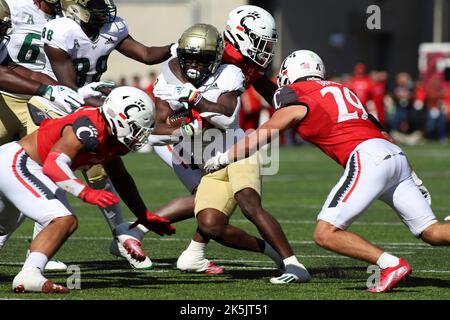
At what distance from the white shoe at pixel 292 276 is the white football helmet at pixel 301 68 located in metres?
1.23

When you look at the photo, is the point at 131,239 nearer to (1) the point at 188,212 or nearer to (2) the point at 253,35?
(1) the point at 188,212

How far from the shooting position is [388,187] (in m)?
6.97

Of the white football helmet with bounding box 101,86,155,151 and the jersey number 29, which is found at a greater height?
the white football helmet with bounding box 101,86,155,151

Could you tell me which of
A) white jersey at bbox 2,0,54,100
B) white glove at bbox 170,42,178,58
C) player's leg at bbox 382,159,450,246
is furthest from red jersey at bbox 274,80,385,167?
white jersey at bbox 2,0,54,100

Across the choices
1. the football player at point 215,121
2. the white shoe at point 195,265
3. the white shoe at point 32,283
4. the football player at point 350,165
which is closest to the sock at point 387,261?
the football player at point 350,165

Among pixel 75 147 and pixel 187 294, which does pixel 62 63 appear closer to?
pixel 75 147

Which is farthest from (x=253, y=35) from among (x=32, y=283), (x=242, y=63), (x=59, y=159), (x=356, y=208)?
(x=32, y=283)

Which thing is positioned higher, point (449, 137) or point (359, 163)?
point (359, 163)

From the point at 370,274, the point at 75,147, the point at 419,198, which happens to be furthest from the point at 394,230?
the point at 75,147

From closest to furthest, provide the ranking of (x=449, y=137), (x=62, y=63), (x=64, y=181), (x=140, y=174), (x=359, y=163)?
(x=64, y=181) < (x=359, y=163) < (x=62, y=63) < (x=140, y=174) < (x=449, y=137)

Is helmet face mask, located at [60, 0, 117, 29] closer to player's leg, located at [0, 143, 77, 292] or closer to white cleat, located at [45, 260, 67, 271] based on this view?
player's leg, located at [0, 143, 77, 292]

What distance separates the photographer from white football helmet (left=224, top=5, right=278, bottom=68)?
809 centimetres

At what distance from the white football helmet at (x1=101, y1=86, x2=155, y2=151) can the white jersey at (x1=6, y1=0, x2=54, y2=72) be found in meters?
1.83

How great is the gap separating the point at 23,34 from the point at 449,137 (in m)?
22.0
